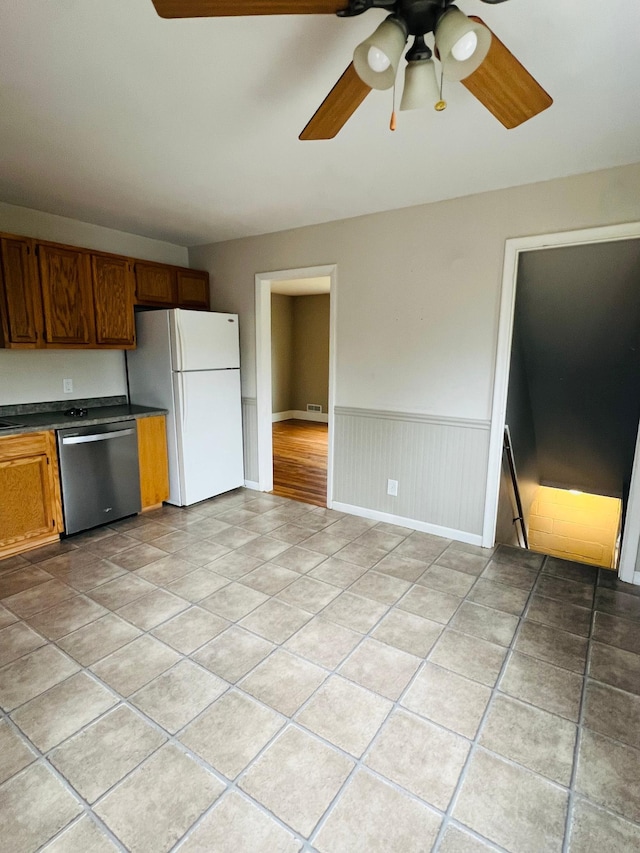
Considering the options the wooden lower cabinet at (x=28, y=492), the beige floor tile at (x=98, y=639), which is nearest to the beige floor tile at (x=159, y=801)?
the beige floor tile at (x=98, y=639)

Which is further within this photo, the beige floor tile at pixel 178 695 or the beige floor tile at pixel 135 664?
the beige floor tile at pixel 135 664

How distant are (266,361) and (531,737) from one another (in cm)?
339

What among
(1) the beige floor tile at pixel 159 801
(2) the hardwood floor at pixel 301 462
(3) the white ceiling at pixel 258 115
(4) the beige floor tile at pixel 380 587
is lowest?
(1) the beige floor tile at pixel 159 801

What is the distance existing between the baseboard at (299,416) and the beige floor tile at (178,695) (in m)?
6.41

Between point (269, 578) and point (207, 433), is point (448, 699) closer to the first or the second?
point (269, 578)

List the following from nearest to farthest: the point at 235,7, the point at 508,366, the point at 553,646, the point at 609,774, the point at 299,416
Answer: the point at 235,7
the point at 609,774
the point at 553,646
the point at 508,366
the point at 299,416

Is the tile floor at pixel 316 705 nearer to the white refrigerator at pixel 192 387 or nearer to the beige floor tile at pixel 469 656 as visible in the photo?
the beige floor tile at pixel 469 656

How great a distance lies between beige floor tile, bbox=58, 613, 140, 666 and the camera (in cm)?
202

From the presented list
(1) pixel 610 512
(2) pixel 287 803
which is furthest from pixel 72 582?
(1) pixel 610 512

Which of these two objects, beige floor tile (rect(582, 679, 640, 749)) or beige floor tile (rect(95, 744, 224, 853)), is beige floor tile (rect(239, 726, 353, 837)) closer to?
beige floor tile (rect(95, 744, 224, 853))

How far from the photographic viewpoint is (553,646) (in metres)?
2.10

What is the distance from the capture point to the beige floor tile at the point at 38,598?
92.5 inches

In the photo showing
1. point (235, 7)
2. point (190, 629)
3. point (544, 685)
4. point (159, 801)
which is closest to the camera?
point (235, 7)

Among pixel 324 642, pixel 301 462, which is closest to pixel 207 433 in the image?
pixel 301 462
